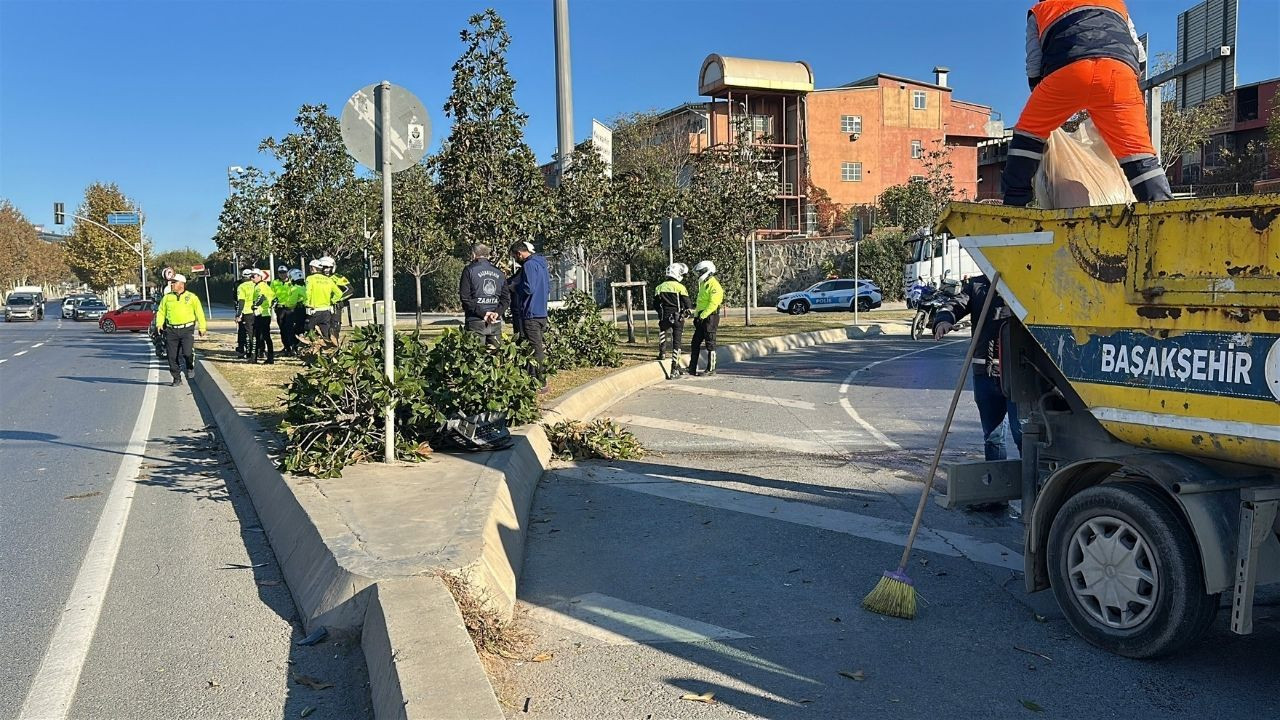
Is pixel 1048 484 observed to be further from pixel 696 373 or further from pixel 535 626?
pixel 696 373

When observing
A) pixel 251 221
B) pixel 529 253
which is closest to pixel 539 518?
pixel 529 253

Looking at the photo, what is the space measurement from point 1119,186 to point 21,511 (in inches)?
299

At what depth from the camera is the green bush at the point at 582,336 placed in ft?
49.8

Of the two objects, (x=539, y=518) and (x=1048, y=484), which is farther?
(x=539, y=518)

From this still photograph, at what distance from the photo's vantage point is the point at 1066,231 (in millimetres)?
4238

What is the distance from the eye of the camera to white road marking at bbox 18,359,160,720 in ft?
12.9

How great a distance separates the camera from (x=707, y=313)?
48.5ft

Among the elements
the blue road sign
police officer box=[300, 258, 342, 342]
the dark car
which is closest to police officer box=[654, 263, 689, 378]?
police officer box=[300, 258, 342, 342]

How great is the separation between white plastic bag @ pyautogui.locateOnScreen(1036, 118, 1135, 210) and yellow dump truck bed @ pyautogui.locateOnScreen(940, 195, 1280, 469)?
2.18ft

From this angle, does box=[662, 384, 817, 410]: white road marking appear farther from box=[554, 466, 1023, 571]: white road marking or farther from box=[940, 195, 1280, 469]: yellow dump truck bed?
box=[940, 195, 1280, 469]: yellow dump truck bed

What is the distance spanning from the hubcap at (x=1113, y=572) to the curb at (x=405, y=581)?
8.46ft

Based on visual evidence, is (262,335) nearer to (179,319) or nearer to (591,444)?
Result: (179,319)

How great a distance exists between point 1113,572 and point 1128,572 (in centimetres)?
8

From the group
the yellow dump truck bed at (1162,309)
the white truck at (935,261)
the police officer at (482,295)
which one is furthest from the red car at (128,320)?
the yellow dump truck bed at (1162,309)
